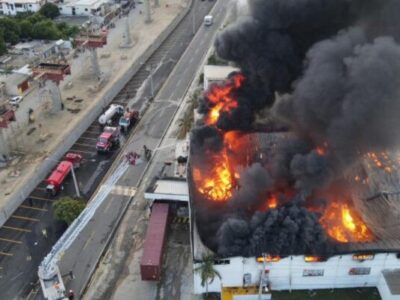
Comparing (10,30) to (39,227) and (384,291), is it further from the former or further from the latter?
(384,291)

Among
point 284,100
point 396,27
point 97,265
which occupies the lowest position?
point 97,265

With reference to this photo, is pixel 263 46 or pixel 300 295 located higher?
pixel 263 46

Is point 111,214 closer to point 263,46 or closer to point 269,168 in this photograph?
point 269,168

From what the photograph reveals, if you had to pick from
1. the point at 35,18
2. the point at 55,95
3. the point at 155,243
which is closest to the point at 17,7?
the point at 35,18

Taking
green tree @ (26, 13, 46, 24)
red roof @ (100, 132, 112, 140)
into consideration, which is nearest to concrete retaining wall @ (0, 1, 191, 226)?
red roof @ (100, 132, 112, 140)

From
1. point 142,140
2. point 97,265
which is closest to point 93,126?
point 142,140

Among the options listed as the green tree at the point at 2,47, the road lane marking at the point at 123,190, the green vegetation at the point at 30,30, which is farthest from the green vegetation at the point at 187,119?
the green tree at the point at 2,47
